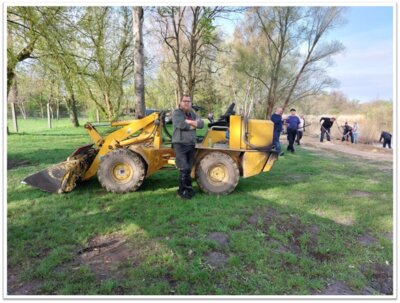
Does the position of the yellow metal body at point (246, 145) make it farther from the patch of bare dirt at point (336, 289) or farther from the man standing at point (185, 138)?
the patch of bare dirt at point (336, 289)

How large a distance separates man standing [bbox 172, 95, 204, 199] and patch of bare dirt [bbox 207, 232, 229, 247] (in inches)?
52.0

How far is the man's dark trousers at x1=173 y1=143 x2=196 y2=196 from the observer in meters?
4.91

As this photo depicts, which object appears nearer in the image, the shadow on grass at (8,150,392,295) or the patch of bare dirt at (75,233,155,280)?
the shadow on grass at (8,150,392,295)

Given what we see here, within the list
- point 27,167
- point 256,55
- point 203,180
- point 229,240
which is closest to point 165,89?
point 256,55

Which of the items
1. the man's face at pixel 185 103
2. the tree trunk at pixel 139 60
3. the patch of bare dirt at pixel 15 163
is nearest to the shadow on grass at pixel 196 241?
the man's face at pixel 185 103

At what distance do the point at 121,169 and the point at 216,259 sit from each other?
8.71 ft

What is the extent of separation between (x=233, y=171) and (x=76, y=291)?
10.5 ft

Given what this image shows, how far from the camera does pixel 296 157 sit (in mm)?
10000

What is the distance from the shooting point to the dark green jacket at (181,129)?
15.5 ft

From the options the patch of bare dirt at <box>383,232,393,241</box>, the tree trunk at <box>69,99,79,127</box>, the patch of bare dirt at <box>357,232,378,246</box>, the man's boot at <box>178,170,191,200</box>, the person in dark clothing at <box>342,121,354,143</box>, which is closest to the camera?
the patch of bare dirt at <box>357,232,378,246</box>

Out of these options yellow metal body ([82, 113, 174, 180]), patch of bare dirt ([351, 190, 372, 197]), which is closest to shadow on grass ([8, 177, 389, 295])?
yellow metal body ([82, 113, 174, 180])

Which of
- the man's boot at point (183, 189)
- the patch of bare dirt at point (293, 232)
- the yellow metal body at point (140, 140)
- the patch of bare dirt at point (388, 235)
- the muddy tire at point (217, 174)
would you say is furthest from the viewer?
the yellow metal body at point (140, 140)

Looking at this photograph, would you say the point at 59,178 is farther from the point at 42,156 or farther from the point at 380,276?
the point at 380,276

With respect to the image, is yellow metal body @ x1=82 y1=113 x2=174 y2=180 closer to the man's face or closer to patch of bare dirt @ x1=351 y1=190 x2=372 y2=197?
the man's face
